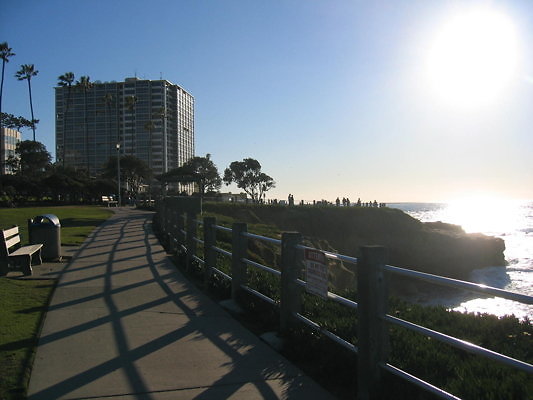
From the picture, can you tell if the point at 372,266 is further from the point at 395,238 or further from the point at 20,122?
the point at 20,122

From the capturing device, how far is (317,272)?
14.8 ft

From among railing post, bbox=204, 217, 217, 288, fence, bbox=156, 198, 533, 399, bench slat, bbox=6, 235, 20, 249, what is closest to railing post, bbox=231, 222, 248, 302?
fence, bbox=156, 198, 533, 399

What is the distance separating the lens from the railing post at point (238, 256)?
6848 millimetres

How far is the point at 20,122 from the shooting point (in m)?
96.1

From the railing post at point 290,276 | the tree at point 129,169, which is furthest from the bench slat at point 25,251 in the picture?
the tree at point 129,169

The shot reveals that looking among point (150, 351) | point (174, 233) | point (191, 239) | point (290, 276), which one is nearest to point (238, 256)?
point (290, 276)

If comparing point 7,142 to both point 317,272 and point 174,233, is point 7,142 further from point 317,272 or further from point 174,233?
point 317,272

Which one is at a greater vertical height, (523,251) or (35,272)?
(35,272)

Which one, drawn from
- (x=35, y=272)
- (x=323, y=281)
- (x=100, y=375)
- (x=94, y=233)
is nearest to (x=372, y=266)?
(x=323, y=281)

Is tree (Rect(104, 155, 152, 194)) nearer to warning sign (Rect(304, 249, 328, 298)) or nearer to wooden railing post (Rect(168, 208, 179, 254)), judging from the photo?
wooden railing post (Rect(168, 208, 179, 254))

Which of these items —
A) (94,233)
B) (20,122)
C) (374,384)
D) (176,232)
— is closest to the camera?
(374,384)

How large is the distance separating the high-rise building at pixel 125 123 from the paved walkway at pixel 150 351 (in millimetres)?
125736

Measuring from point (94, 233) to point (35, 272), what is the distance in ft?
26.9

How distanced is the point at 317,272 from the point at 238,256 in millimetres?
2541
